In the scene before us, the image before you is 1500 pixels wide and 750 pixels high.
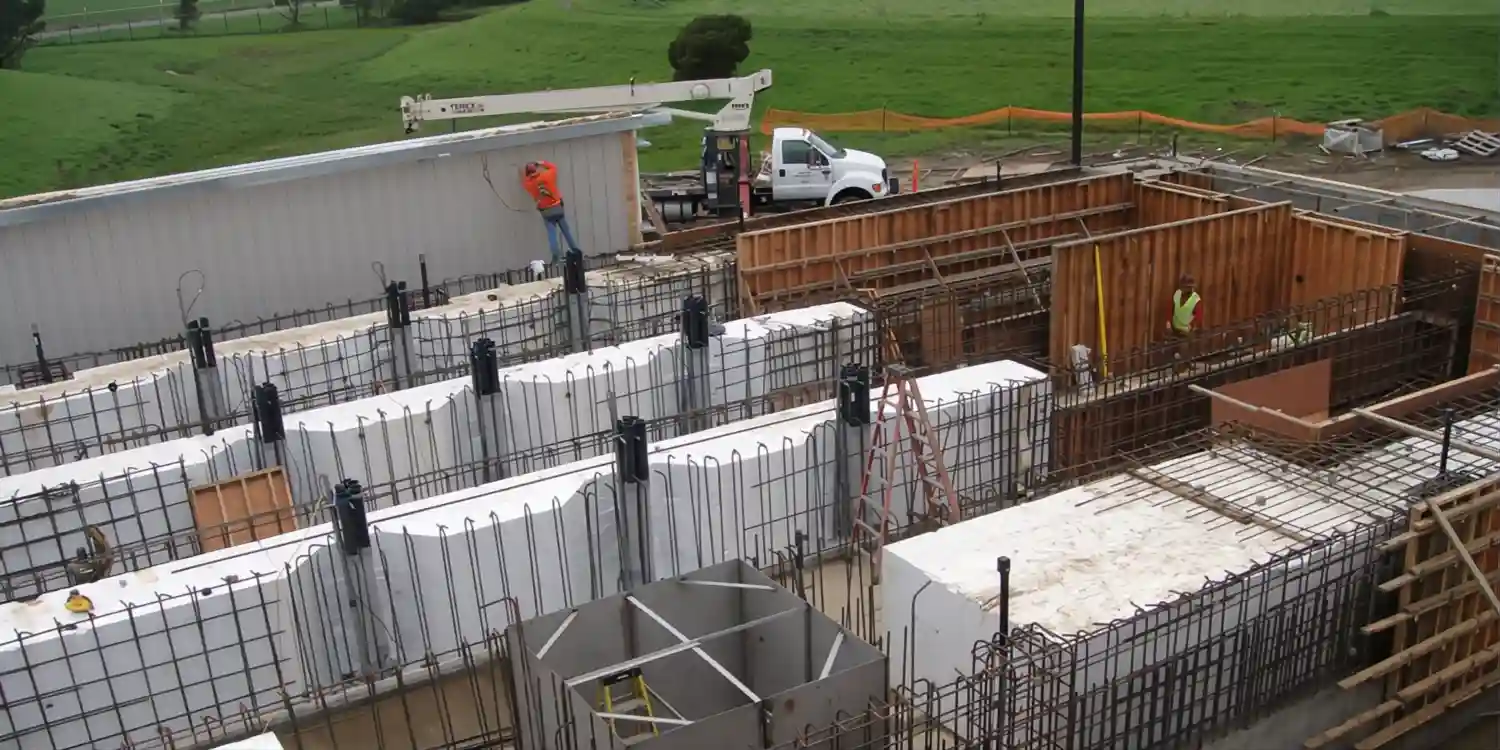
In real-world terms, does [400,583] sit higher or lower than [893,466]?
lower

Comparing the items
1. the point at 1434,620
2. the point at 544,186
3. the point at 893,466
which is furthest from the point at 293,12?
the point at 1434,620

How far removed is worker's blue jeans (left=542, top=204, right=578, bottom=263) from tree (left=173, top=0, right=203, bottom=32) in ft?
188

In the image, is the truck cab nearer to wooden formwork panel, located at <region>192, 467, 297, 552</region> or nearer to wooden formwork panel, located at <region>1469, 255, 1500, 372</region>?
wooden formwork panel, located at <region>1469, 255, 1500, 372</region>

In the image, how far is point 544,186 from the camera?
735 inches

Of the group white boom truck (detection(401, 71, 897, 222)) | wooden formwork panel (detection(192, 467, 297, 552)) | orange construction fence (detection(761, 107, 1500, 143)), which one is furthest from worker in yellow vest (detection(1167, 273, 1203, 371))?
orange construction fence (detection(761, 107, 1500, 143))

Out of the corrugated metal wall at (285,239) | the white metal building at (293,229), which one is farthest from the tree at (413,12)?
the corrugated metal wall at (285,239)

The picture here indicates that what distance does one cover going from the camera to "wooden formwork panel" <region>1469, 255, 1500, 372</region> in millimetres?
14969

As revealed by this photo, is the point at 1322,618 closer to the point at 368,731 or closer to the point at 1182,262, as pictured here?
the point at 368,731

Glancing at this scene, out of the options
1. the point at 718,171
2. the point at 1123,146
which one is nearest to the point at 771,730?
the point at 718,171

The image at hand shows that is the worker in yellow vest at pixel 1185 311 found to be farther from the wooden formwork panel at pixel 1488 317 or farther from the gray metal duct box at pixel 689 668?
the gray metal duct box at pixel 689 668

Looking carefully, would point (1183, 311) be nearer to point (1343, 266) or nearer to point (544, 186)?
point (1343, 266)

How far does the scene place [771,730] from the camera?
7.29 m

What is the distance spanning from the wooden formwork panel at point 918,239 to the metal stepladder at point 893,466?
18.0ft

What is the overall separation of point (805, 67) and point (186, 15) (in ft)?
115
